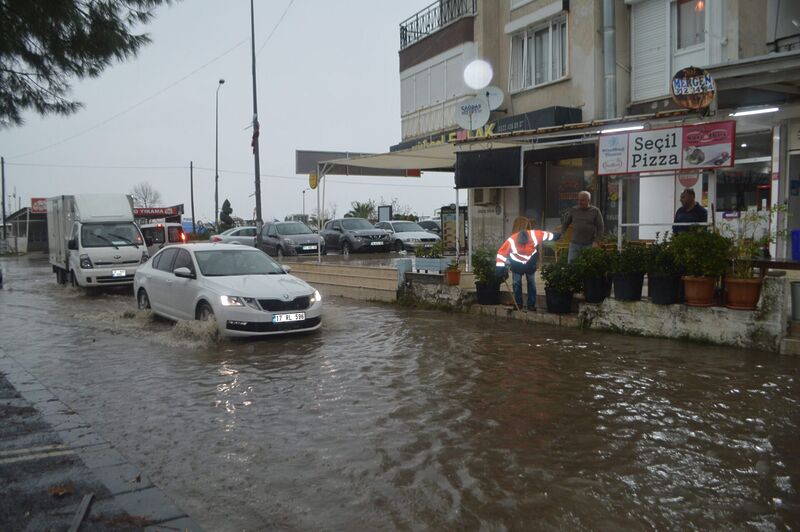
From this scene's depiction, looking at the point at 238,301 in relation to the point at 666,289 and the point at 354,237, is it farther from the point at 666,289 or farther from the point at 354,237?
the point at 354,237

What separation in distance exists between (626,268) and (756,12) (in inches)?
333

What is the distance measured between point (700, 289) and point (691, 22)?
28.9ft

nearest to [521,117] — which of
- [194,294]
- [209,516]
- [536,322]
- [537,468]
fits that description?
[536,322]

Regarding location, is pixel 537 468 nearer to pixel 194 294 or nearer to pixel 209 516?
pixel 209 516

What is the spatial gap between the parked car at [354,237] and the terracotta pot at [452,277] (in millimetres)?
12596

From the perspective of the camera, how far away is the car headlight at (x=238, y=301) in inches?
398

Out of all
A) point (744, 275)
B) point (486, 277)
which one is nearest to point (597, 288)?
point (744, 275)

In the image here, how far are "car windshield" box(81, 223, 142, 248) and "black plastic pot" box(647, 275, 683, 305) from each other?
14449 millimetres

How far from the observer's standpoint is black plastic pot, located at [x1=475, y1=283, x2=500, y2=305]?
12.6m

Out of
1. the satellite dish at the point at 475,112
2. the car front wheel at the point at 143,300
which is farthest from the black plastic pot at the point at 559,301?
the car front wheel at the point at 143,300

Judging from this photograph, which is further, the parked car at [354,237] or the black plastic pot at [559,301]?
the parked car at [354,237]

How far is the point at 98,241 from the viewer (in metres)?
18.7

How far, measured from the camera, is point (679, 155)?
982 centimetres

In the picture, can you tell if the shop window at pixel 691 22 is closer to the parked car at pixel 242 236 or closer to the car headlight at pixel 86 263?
the car headlight at pixel 86 263
